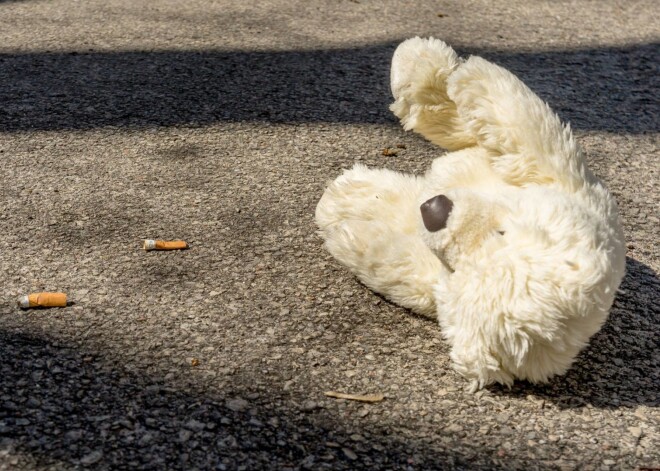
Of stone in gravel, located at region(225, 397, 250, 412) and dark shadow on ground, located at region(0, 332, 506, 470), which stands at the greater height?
stone in gravel, located at region(225, 397, 250, 412)

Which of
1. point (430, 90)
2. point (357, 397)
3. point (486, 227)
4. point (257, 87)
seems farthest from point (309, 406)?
point (257, 87)

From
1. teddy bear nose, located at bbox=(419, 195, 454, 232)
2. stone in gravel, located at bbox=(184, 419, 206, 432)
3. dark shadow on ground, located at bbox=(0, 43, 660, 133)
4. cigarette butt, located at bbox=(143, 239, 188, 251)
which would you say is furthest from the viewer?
dark shadow on ground, located at bbox=(0, 43, 660, 133)

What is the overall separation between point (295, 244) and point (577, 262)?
922 mm

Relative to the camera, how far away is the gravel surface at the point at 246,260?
1709mm

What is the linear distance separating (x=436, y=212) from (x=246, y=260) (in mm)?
680

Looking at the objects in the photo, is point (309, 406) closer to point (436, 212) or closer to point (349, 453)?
point (349, 453)

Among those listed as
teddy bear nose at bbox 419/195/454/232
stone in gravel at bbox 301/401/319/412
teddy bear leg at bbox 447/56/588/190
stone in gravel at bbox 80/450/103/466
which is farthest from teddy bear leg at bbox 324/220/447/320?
stone in gravel at bbox 80/450/103/466

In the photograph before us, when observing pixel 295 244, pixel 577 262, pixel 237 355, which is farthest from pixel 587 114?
pixel 237 355

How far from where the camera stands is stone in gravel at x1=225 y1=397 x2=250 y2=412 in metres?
1.76

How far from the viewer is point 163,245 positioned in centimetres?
232

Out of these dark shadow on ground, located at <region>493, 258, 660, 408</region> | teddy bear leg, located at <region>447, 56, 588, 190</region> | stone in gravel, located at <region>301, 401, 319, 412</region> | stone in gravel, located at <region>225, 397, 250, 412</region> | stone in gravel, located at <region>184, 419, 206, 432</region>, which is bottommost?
stone in gravel, located at <region>184, 419, 206, 432</region>

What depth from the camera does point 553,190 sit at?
1.93m

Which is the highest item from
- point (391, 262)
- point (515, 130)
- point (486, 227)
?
point (515, 130)

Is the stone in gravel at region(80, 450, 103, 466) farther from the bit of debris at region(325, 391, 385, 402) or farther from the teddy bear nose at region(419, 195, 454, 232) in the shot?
the teddy bear nose at region(419, 195, 454, 232)
